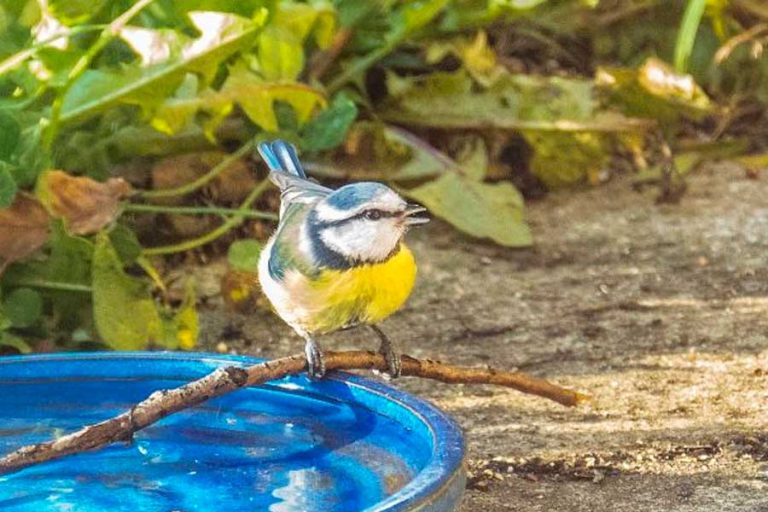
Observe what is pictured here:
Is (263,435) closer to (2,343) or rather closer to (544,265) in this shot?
(2,343)

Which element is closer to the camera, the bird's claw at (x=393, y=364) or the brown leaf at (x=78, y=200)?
the bird's claw at (x=393, y=364)

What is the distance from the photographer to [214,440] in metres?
2.33

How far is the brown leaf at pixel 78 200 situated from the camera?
3014 millimetres

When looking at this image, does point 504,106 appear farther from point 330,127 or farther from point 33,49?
point 33,49

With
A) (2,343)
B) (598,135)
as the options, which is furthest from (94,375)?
(598,135)

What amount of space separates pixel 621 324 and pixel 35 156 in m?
1.36

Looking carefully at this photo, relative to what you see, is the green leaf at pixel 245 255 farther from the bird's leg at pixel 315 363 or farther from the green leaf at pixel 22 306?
the bird's leg at pixel 315 363

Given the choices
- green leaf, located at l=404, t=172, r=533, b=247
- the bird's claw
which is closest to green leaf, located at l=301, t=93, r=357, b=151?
green leaf, located at l=404, t=172, r=533, b=247

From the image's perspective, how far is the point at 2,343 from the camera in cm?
300

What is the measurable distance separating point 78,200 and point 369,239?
912 mm

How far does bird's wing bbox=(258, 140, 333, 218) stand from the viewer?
2.69 meters

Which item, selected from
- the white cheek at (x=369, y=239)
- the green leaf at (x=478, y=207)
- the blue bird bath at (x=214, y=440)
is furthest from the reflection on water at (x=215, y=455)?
the green leaf at (x=478, y=207)

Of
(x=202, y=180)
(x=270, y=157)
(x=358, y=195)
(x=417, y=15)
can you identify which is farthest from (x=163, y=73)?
(x=417, y=15)

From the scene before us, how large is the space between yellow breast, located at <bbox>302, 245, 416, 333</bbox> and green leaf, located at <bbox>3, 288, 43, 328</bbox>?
2.74 ft
